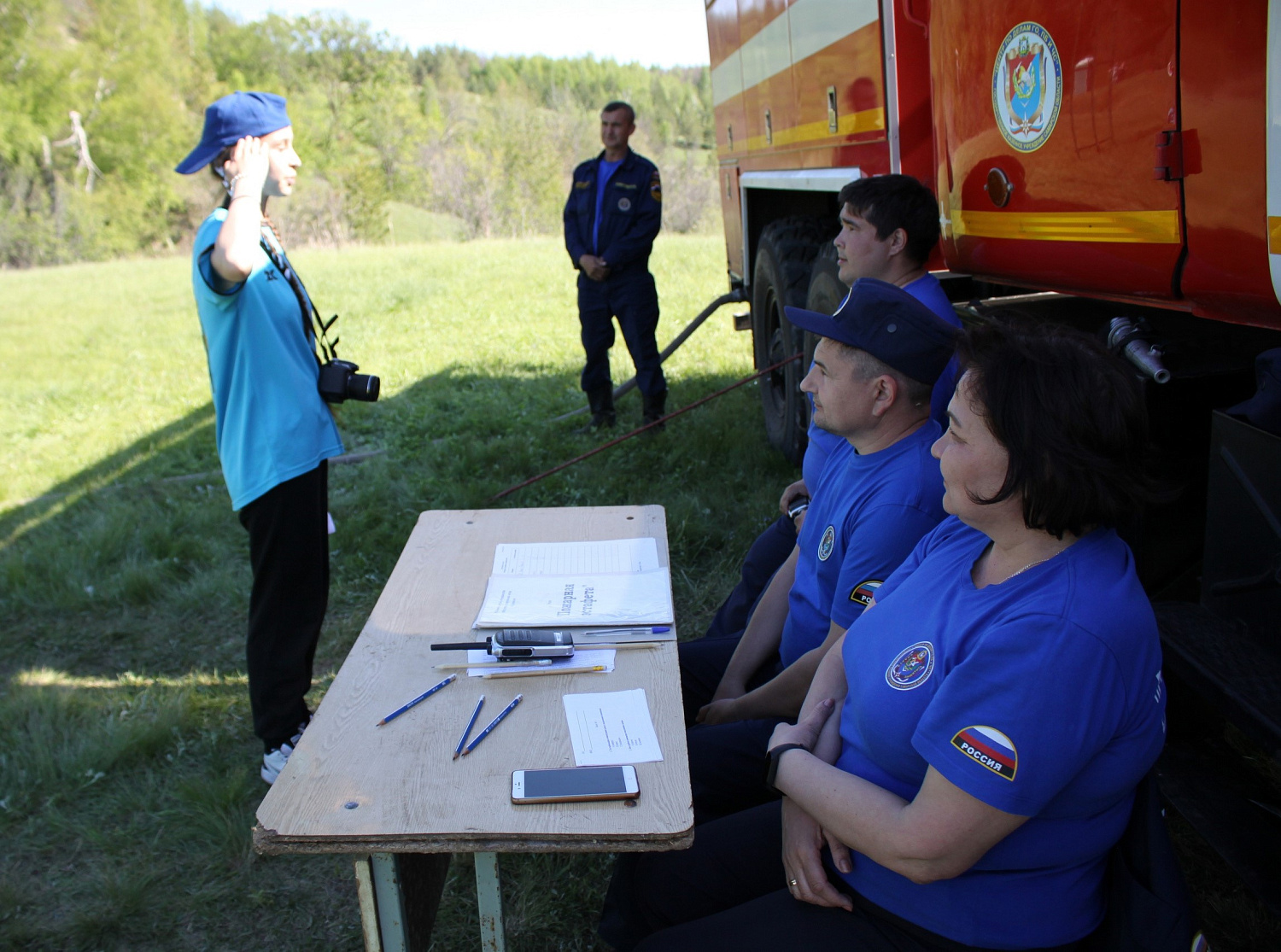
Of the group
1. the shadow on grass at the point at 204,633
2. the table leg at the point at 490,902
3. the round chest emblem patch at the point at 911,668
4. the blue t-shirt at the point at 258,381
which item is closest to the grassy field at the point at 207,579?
the shadow on grass at the point at 204,633

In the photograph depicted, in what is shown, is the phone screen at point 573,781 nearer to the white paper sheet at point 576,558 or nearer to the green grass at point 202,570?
the white paper sheet at point 576,558

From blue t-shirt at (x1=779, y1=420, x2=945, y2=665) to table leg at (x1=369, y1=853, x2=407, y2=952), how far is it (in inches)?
37.5

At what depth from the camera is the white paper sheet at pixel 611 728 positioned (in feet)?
5.18

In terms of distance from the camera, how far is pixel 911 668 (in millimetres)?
1505

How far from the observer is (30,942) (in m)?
2.49

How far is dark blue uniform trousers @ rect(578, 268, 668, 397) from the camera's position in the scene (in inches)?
242

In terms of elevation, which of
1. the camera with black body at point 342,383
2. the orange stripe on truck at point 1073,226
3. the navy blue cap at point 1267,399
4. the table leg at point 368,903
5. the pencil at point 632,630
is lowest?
the table leg at point 368,903

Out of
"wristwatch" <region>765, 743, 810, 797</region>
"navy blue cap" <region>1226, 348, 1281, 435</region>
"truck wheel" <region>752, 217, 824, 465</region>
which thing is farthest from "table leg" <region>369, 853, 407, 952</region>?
"truck wheel" <region>752, 217, 824, 465</region>

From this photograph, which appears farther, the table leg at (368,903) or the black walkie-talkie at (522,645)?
the black walkie-talkie at (522,645)

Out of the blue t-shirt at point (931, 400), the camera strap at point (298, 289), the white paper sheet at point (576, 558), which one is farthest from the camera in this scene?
the camera strap at point (298, 289)

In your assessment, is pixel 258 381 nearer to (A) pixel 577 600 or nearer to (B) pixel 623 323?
(A) pixel 577 600

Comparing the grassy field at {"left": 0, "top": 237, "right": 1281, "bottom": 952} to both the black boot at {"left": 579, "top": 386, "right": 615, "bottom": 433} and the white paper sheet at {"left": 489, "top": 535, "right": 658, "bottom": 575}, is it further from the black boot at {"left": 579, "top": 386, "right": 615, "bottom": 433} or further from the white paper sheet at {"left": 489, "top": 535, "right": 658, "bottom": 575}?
the white paper sheet at {"left": 489, "top": 535, "right": 658, "bottom": 575}

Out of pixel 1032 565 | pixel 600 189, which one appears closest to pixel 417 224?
pixel 600 189

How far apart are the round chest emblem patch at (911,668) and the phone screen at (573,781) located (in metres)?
0.44
